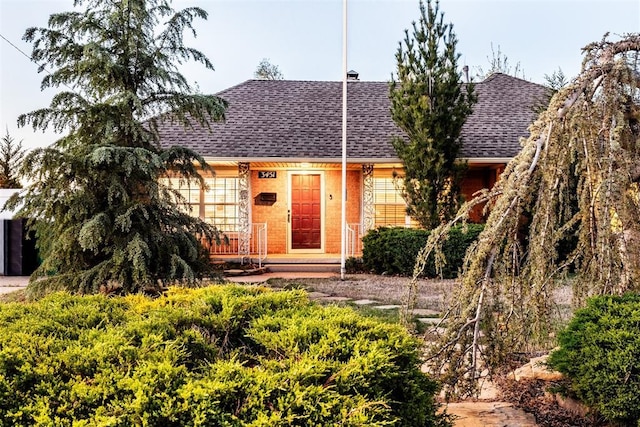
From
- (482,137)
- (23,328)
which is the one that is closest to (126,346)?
(23,328)

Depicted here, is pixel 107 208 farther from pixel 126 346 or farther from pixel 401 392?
pixel 401 392

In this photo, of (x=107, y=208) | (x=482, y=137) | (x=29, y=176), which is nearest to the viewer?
(x=29, y=176)

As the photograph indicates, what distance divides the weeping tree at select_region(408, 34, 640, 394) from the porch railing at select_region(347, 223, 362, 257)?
9.38 m

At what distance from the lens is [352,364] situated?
167cm

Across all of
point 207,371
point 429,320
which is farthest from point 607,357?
point 429,320

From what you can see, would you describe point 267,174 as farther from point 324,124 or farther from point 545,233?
point 545,233

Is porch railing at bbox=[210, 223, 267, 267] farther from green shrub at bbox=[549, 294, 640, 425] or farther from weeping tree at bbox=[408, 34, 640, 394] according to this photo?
green shrub at bbox=[549, 294, 640, 425]

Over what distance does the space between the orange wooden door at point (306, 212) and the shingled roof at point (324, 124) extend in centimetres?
132

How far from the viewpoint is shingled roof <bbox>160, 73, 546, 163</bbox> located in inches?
476

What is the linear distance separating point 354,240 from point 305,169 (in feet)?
7.92

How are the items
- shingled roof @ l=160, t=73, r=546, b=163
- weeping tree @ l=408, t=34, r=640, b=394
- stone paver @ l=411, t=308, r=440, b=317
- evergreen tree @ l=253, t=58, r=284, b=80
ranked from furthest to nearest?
evergreen tree @ l=253, t=58, r=284, b=80 → shingled roof @ l=160, t=73, r=546, b=163 → stone paver @ l=411, t=308, r=440, b=317 → weeping tree @ l=408, t=34, r=640, b=394

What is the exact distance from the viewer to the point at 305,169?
13.3m

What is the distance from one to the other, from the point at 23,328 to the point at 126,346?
60 centimetres

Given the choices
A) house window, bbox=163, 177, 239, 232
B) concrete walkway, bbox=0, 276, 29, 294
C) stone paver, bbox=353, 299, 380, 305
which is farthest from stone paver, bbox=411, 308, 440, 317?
house window, bbox=163, 177, 239, 232
